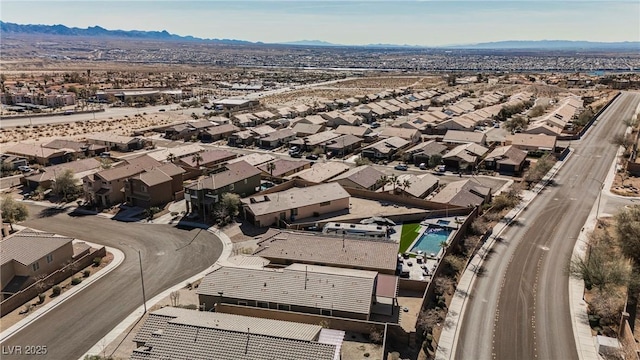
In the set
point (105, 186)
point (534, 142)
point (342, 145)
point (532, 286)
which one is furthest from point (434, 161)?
point (105, 186)

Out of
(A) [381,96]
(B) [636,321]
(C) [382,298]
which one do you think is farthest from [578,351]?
(A) [381,96]

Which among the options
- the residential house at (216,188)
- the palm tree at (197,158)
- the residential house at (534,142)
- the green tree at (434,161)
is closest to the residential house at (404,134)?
the green tree at (434,161)

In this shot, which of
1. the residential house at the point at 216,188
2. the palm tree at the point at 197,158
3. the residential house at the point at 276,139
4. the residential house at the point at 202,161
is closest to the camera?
the residential house at the point at 216,188

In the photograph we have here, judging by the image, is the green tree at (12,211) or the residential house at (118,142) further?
the residential house at (118,142)

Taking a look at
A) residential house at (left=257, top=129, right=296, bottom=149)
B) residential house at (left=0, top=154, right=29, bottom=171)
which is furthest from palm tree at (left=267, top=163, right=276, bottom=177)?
residential house at (left=0, top=154, right=29, bottom=171)

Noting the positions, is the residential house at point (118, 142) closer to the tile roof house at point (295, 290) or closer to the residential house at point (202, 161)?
the residential house at point (202, 161)

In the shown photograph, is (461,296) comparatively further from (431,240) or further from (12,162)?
(12,162)
